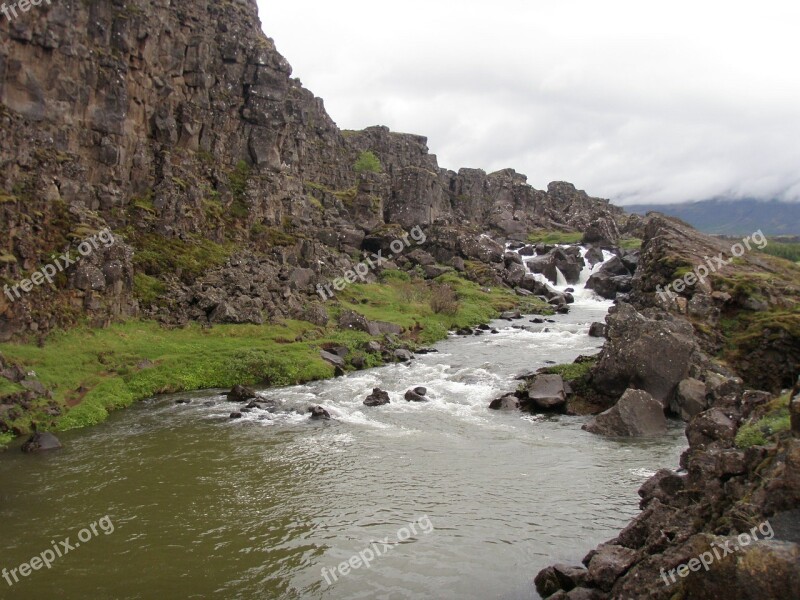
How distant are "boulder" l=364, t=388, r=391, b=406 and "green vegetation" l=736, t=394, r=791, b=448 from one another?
72.8 feet

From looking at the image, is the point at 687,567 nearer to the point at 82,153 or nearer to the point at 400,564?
the point at 400,564

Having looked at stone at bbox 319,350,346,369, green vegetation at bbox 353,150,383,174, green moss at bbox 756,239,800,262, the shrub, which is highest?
green vegetation at bbox 353,150,383,174

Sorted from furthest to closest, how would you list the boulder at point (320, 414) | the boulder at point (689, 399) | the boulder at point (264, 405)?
the boulder at point (264, 405), the boulder at point (320, 414), the boulder at point (689, 399)

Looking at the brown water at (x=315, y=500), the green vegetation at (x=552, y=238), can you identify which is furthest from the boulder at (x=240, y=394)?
the green vegetation at (x=552, y=238)

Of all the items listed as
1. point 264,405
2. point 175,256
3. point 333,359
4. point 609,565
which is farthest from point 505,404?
point 175,256

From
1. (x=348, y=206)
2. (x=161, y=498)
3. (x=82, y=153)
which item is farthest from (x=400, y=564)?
(x=348, y=206)

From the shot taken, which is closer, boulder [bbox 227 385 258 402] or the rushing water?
the rushing water

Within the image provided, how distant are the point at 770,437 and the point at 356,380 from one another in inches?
1210

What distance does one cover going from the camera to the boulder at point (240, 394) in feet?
122

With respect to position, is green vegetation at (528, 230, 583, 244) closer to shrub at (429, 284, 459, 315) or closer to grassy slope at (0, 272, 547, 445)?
shrub at (429, 284, 459, 315)

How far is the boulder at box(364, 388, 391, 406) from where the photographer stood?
119 ft

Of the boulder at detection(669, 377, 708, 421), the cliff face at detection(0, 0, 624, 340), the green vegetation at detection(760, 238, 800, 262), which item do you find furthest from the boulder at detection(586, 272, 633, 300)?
the boulder at detection(669, 377, 708, 421)

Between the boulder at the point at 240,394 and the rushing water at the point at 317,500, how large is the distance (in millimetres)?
1689

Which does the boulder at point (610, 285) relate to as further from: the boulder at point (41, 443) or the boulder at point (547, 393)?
the boulder at point (41, 443)
